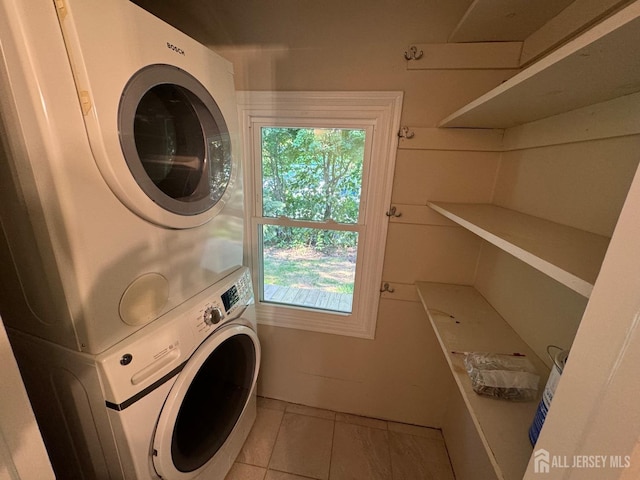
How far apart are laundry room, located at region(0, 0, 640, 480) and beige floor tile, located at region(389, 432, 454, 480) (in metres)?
0.01

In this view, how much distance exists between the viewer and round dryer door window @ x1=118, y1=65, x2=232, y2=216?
2.17ft

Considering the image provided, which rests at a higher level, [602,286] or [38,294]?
[602,286]

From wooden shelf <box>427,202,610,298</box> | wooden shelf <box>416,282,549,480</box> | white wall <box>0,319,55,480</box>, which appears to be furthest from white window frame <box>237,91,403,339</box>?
white wall <box>0,319,55,480</box>

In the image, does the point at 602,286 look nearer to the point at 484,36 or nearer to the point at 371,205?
the point at 371,205

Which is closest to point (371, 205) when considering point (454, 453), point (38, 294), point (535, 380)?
point (535, 380)

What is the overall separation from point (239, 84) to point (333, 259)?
1080 millimetres

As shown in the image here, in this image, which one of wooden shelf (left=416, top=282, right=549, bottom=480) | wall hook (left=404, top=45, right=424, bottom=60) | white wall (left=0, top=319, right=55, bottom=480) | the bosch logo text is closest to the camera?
white wall (left=0, top=319, right=55, bottom=480)

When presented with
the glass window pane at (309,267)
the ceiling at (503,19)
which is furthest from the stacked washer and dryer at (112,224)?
the ceiling at (503,19)

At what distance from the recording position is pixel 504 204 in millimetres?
1171

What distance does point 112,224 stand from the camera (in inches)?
24.9

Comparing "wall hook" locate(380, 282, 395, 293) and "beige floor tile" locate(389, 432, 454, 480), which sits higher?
"wall hook" locate(380, 282, 395, 293)

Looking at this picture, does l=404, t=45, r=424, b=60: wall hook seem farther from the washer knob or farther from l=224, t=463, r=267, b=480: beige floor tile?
l=224, t=463, r=267, b=480: beige floor tile

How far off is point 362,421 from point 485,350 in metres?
1.06
